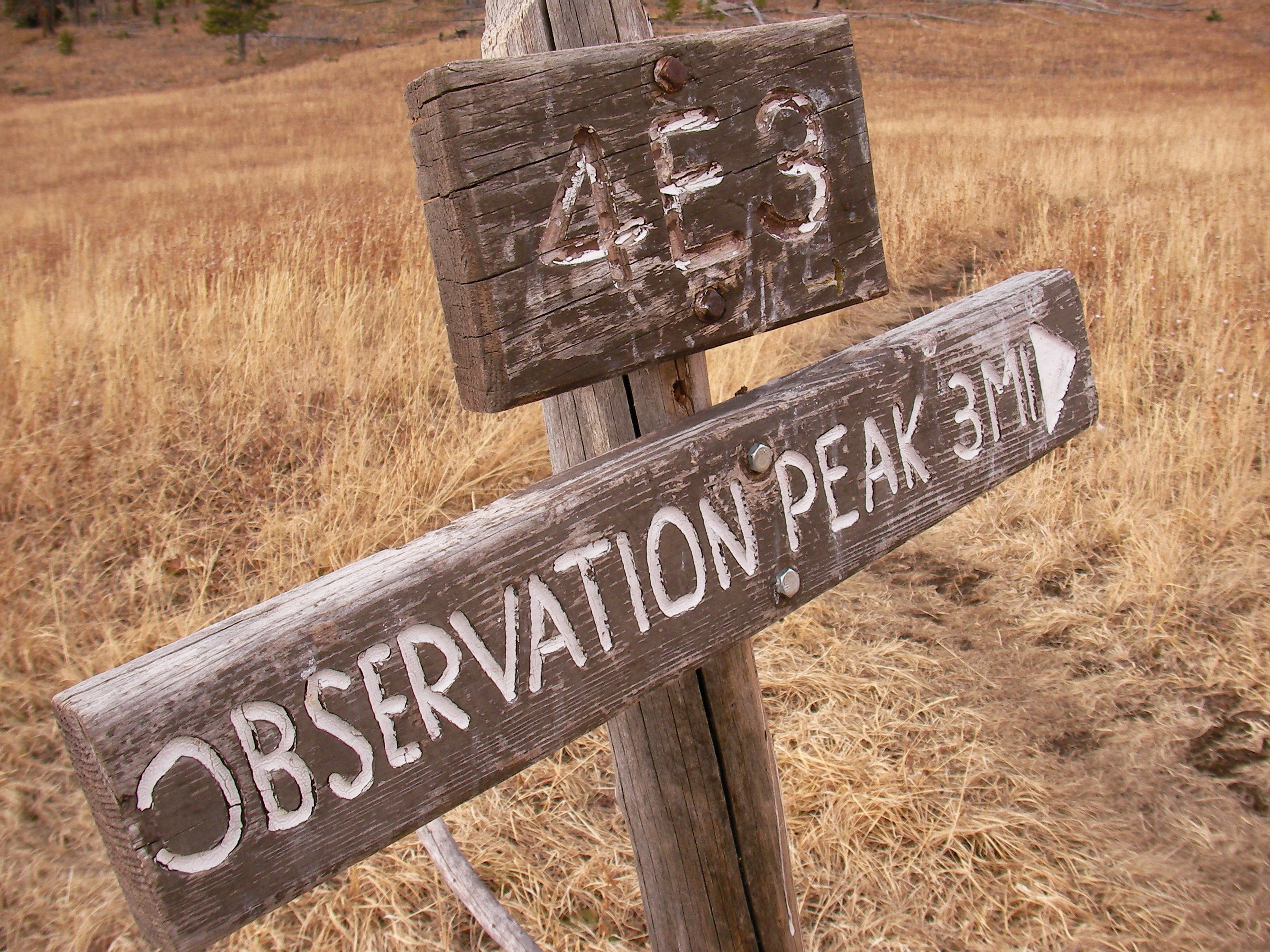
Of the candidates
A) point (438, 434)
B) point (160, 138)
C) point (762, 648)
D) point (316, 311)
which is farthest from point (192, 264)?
point (160, 138)

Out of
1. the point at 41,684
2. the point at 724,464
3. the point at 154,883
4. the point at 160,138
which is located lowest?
the point at 41,684

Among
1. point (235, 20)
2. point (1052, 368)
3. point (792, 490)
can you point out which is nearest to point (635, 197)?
point (792, 490)

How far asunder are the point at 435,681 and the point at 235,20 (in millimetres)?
37768

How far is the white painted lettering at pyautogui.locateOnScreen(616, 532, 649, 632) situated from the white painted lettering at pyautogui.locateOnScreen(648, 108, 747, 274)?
0.30 metres

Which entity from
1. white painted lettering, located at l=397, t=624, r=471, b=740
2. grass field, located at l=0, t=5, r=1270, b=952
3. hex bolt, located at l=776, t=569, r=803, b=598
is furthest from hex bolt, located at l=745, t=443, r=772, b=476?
grass field, located at l=0, t=5, r=1270, b=952

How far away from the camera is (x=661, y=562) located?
0.87 metres

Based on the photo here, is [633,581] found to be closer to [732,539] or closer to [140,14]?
[732,539]

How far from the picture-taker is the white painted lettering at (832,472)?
975 mm

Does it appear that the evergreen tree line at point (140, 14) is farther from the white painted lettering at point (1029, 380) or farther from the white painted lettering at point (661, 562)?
the white painted lettering at point (661, 562)

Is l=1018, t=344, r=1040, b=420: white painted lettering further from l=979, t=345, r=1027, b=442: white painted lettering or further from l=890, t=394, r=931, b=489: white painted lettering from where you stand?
l=890, t=394, r=931, b=489: white painted lettering

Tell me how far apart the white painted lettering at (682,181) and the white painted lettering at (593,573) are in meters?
0.32

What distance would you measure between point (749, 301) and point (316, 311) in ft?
12.7

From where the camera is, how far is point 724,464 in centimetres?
91

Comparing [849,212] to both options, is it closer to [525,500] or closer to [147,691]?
[525,500]
